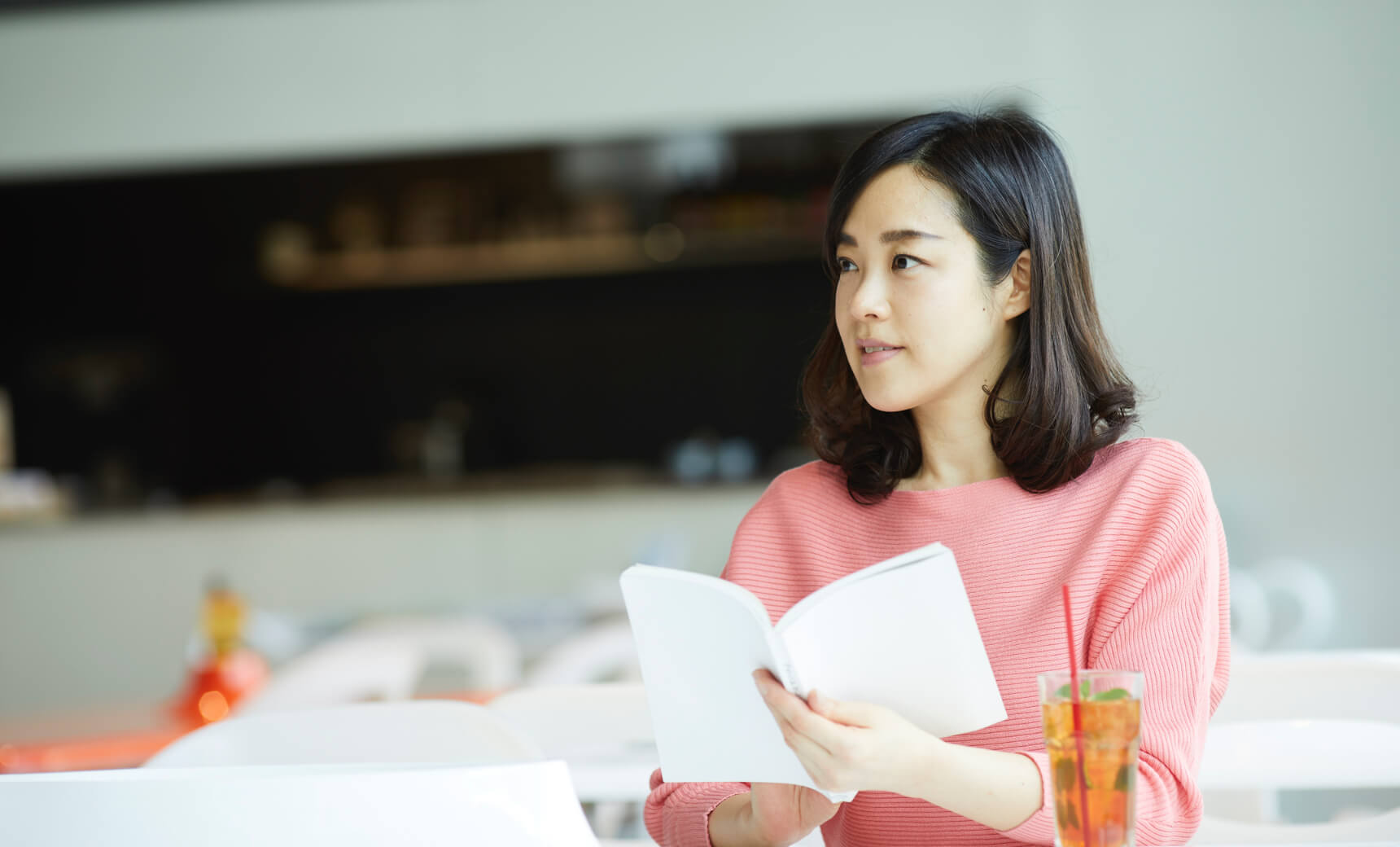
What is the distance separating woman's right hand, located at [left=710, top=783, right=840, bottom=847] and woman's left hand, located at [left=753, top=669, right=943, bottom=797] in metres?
0.19

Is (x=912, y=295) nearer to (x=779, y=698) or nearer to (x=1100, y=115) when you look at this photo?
(x=779, y=698)

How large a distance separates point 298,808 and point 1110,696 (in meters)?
0.52

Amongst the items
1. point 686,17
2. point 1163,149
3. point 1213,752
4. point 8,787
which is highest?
point 686,17

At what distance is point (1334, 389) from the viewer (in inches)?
170

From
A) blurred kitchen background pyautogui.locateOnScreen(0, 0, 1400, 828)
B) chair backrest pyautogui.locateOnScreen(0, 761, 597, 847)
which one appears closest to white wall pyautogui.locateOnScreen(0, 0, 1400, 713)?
blurred kitchen background pyautogui.locateOnScreen(0, 0, 1400, 828)

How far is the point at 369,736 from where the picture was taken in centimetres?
131

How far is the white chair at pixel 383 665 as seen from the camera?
6.17 feet

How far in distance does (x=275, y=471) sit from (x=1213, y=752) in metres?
5.32

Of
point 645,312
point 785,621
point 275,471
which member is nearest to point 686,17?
point 645,312

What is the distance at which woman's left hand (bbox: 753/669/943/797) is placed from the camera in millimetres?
887

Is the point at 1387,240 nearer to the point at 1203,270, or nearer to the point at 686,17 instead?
the point at 1203,270

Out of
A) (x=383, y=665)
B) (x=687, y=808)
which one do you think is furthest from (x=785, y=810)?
(x=383, y=665)

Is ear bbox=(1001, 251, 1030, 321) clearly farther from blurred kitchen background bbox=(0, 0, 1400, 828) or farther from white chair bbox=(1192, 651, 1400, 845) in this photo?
blurred kitchen background bbox=(0, 0, 1400, 828)

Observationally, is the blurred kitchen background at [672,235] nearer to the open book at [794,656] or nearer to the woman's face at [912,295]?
the woman's face at [912,295]
